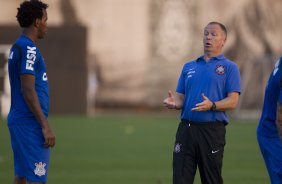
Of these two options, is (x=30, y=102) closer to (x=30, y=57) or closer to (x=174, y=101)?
(x=30, y=57)

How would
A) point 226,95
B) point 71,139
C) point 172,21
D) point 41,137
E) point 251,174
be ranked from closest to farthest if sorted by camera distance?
point 41,137
point 226,95
point 251,174
point 71,139
point 172,21

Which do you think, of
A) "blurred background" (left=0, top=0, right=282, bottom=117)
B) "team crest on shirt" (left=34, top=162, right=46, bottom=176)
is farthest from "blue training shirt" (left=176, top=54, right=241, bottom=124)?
"blurred background" (left=0, top=0, right=282, bottom=117)

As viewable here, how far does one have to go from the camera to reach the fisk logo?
857 cm

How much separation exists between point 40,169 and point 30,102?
698 millimetres

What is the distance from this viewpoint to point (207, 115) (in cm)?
956

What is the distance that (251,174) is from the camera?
50.9 ft

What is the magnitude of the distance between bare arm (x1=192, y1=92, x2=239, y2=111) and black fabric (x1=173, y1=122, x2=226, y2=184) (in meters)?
0.28

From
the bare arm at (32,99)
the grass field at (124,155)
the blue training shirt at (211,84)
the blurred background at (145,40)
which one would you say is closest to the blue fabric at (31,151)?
the bare arm at (32,99)

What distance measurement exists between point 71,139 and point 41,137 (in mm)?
14289

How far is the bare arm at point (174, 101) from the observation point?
9.71 m

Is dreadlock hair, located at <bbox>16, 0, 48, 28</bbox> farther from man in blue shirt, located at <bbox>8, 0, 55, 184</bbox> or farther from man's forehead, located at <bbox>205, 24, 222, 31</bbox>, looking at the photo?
man's forehead, located at <bbox>205, 24, 222, 31</bbox>

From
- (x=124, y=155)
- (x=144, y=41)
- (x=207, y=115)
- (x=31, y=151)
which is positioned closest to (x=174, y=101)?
(x=207, y=115)

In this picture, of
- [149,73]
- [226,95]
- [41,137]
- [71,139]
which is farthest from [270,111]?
[149,73]

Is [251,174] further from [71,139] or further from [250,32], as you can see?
[250,32]
